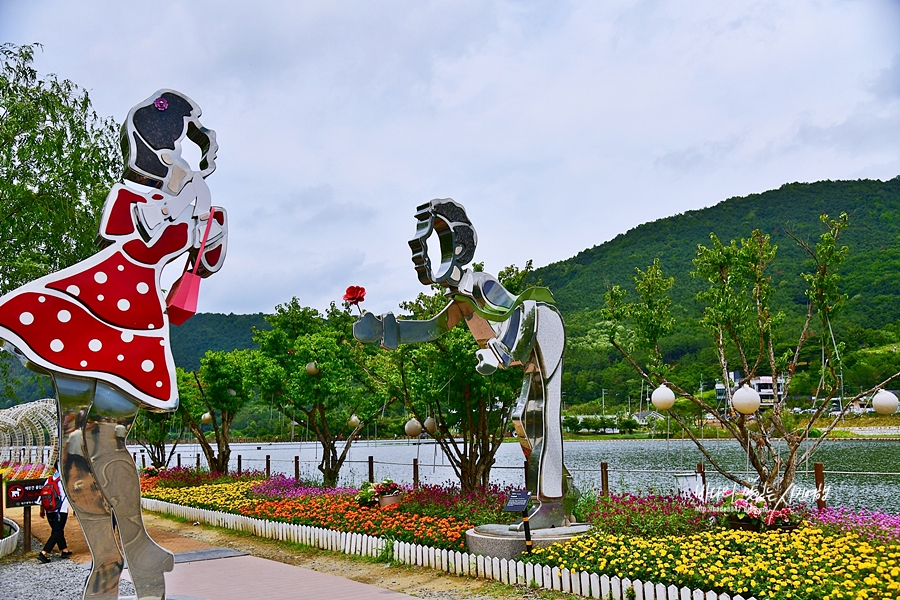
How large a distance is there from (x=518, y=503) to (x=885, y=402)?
449cm

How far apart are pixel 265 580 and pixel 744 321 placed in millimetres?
7119

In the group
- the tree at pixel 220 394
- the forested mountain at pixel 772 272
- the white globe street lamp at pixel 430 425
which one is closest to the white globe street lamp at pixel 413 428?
the white globe street lamp at pixel 430 425

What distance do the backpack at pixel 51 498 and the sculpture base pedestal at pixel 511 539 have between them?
596 cm

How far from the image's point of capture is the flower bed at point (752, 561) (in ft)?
19.3

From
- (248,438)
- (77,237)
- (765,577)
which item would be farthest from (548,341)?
(248,438)

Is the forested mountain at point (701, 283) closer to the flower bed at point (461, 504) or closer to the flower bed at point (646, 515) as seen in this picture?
the flower bed at point (646, 515)

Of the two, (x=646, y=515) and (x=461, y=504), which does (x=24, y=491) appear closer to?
(x=461, y=504)

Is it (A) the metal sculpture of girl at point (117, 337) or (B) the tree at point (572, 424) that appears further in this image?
(B) the tree at point (572, 424)

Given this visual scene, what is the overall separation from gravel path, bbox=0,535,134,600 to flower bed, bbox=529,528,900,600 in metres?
5.05

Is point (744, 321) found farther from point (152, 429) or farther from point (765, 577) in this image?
point (152, 429)

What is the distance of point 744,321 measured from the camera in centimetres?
A: 1046

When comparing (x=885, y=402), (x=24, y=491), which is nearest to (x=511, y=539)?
(x=885, y=402)

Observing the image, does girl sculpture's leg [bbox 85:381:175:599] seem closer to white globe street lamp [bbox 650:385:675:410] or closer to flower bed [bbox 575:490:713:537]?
flower bed [bbox 575:490:713:537]

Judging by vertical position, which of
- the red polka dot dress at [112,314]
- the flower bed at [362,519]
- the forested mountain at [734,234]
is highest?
the forested mountain at [734,234]
